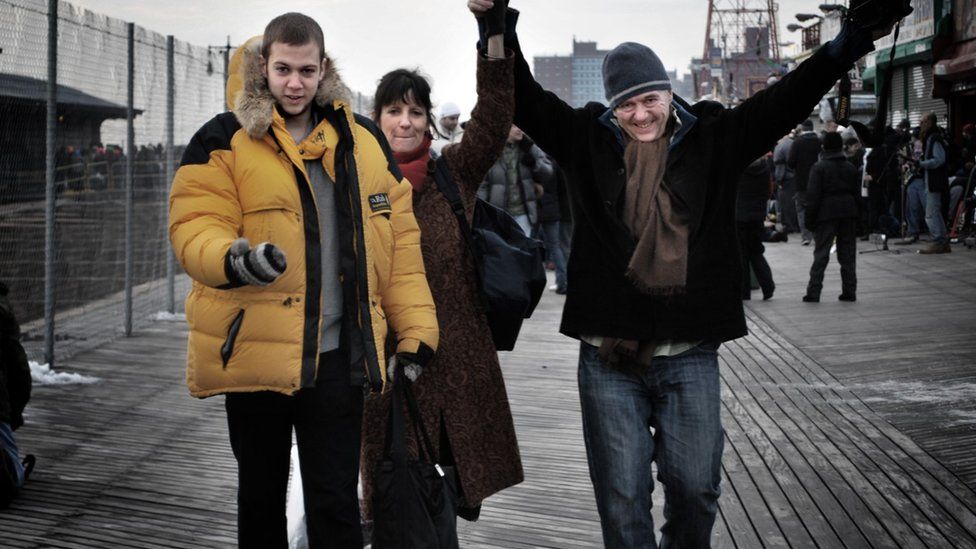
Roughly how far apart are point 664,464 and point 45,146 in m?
6.26

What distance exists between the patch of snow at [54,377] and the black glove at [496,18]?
18.0 feet

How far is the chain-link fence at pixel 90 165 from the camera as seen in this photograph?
7.73 meters

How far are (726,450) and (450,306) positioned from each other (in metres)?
2.62

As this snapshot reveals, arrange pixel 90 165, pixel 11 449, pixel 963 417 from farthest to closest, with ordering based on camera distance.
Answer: pixel 90 165, pixel 963 417, pixel 11 449

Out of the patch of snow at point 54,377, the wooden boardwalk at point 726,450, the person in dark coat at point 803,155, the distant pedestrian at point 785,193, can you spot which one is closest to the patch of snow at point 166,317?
the wooden boardwalk at point 726,450

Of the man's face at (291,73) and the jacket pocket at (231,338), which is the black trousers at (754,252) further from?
the jacket pocket at (231,338)

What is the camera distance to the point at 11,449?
4.94 m

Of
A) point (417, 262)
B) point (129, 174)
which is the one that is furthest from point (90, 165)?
point (417, 262)

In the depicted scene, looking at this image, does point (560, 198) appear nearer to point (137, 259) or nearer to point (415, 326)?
point (137, 259)

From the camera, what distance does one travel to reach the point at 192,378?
305 centimetres

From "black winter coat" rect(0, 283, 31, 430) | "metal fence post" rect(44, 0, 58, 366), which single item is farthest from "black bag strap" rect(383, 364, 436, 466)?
"metal fence post" rect(44, 0, 58, 366)

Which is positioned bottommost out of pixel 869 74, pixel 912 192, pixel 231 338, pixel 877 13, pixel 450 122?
pixel 231 338

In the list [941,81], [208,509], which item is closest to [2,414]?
[208,509]

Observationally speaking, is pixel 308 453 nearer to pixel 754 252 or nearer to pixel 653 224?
pixel 653 224
